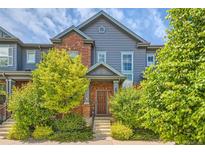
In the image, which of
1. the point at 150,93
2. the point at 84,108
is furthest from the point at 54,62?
the point at 150,93

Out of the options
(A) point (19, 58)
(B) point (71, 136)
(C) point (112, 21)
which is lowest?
(B) point (71, 136)

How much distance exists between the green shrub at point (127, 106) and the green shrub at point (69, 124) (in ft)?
4.38

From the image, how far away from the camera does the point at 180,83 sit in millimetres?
4578

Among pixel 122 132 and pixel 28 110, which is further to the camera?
pixel 28 110

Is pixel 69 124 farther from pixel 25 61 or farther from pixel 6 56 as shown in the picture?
pixel 25 61

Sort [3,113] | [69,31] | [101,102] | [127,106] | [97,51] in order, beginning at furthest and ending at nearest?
[97,51], [69,31], [101,102], [3,113], [127,106]

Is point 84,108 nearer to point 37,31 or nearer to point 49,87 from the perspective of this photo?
point 49,87

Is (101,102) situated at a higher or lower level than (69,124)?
higher

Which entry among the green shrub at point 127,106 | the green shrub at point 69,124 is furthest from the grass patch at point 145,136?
the green shrub at point 69,124

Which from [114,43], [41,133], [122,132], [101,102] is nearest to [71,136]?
[41,133]

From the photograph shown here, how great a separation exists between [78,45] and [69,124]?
4827 millimetres

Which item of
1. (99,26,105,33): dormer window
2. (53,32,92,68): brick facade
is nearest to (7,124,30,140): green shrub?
(53,32,92,68): brick facade

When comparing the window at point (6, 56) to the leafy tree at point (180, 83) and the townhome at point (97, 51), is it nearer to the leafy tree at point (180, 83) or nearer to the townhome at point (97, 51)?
the townhome at point (97, 51)

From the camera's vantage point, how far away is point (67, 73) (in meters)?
8.98
